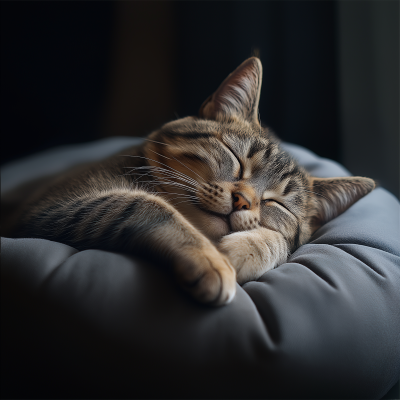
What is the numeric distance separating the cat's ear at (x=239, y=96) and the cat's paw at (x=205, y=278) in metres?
0.55

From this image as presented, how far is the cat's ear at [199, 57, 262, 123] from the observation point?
2.61 ft

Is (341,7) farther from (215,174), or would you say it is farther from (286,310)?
(286,310)

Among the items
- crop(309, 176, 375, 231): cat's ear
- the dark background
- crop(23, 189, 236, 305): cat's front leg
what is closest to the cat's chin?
crop(23, 189, 236, 305): cat's front leg

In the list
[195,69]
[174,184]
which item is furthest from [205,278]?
[195,69]

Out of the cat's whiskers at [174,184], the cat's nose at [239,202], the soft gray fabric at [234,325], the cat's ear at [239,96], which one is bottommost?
the soft gray fabric at [234,325]

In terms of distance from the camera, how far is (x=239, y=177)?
0.75m

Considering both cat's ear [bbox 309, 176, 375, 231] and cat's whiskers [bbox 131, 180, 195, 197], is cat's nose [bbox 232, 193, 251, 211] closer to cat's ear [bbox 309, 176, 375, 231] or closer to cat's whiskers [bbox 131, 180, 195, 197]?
cat's whiskers [bbox 131, 180, 195, 197]

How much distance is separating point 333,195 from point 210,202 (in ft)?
1.32

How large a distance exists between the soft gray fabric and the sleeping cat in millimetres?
44

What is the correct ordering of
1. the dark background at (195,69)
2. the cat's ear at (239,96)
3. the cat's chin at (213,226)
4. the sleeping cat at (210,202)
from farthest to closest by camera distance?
the dark background at (195,69) → the cat's ear at (239,96) → the cat's chin at (213,226) → the sleeping cat at (210,202)

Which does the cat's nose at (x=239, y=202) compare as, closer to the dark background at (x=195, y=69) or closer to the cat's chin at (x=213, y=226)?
the cat's chin at (x=213, y=226)

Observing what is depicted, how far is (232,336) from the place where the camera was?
0.41m

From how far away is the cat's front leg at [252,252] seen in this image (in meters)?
0.57

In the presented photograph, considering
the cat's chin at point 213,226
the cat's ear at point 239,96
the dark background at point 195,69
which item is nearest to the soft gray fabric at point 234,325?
the cat's chin at point 213,226
